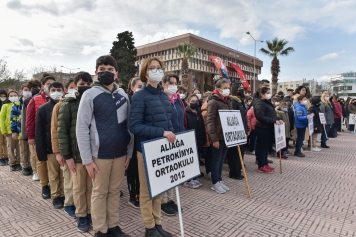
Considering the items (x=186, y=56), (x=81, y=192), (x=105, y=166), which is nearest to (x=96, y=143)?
(x=105, y=166)

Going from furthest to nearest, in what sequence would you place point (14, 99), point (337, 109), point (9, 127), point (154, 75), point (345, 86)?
point (345, 86), point (337, 109), point (9, 127), point (14, 99), point (154, 75)

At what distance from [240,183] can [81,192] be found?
360 cm

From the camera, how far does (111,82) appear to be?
9.50 ft

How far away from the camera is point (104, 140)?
274 centimetres

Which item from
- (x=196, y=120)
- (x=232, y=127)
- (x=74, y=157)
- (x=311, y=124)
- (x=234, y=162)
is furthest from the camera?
(x=311, y=124)

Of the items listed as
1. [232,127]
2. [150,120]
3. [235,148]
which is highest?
[150,120]

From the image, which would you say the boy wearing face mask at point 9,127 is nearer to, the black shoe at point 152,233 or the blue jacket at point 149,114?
the blue jacket at point 149,114

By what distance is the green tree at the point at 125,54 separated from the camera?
35406 millimetres

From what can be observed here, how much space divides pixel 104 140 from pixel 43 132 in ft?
5.87

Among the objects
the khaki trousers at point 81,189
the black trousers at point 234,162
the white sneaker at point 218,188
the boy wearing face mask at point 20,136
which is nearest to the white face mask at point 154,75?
the khaki trousers at point 81,189

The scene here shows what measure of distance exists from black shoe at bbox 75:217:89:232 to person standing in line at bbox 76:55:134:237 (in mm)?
407

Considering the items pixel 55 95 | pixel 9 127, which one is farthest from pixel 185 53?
pixel 55 95

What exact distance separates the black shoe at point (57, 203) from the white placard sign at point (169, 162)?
2249mm

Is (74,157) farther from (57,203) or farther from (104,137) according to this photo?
(57,203)
